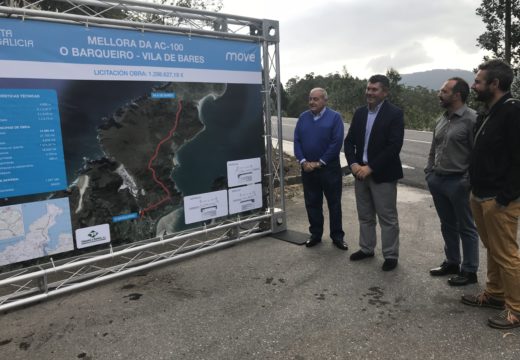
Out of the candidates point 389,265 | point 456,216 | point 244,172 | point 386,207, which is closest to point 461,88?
point 456,216

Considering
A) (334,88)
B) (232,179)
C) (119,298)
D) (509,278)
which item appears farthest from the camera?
(334,88)

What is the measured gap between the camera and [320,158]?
4.87 m

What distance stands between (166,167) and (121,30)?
4.97 feet

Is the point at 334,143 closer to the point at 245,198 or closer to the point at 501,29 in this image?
the point at 245,198

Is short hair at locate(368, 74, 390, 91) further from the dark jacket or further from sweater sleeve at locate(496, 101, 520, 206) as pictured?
sweater sleeve at locate(496, 101, 520, 206)

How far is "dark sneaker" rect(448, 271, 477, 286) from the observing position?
3.81m

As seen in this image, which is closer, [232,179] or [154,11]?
[154,11]

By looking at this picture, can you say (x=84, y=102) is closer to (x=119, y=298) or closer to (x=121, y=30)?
(x=121, y=30)

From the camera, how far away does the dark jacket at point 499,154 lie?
115 inches

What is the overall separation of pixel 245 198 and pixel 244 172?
0.35 m

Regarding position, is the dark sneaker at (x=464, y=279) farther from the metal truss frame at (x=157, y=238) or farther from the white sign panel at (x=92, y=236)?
the white sign panel at (x=92, y=236)

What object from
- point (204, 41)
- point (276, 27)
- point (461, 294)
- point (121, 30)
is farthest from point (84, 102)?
point (461, 294)

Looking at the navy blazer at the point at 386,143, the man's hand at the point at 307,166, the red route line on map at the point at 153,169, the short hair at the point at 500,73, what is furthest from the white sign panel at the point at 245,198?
the short hair at the point at 500,73

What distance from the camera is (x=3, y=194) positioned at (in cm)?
355
